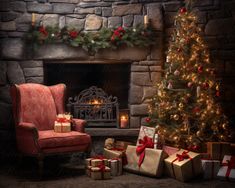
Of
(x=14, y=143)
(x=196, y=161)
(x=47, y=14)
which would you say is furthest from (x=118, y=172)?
(x=47, y=14)

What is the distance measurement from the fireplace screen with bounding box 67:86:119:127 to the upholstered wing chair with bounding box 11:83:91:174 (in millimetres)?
438

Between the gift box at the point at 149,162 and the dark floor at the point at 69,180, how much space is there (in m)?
0.07

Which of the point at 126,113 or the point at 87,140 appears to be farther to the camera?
the point at 126,113

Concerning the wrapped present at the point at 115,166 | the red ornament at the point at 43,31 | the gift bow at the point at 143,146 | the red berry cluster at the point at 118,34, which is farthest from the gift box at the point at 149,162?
the red ornament at the point at 43,31

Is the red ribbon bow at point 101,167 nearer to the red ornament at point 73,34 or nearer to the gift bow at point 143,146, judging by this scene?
the gift bow at point 143,146

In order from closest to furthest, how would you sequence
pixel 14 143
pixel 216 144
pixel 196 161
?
pixel 196 161 < pixel 216 144 < pixel 14 143

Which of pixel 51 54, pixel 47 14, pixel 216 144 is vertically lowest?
pixel 216 144

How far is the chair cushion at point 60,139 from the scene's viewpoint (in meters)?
4.14

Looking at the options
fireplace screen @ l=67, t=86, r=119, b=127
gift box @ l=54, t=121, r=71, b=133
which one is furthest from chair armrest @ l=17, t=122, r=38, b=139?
fireplace screen @ l=67, t=86, r=119, b=127

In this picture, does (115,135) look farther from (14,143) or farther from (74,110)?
(14,143)

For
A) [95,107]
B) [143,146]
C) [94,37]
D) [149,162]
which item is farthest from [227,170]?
[94,37]

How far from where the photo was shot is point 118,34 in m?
5.09

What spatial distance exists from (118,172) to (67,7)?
2.32 m

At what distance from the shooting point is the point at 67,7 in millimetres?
5234
